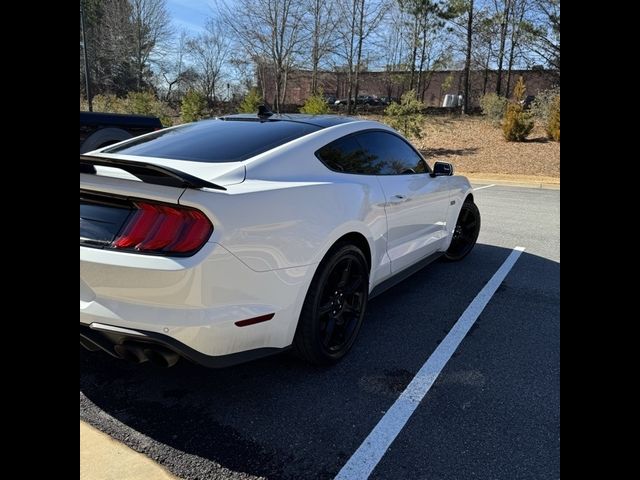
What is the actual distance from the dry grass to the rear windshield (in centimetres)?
1644

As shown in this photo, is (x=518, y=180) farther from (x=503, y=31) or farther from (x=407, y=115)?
(x=503, y=31)

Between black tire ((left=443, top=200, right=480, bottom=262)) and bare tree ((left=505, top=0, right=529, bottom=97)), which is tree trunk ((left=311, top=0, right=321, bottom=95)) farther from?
black tire ((left=443, top=200, right=480, bottom=262))

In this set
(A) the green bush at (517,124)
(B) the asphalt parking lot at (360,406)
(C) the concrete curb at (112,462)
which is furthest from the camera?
(A) the green bush at (517,124)

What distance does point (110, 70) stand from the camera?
4138cm

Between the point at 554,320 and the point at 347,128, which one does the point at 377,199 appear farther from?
the point at 554,320

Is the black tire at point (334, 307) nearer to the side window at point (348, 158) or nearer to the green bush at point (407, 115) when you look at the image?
the side window at point (348, 158)

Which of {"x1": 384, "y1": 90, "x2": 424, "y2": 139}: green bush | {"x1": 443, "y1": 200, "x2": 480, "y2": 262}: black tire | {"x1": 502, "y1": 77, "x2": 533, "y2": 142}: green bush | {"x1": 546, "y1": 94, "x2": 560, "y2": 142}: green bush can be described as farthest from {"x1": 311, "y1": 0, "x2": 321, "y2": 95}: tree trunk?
{"x1": 443, "y1": 200, "x2": 480, "y2": 262}: black tire

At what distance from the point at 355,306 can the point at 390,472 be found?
122cm

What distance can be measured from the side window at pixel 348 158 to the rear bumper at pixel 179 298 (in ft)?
3.47

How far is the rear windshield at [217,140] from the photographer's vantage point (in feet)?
9.43

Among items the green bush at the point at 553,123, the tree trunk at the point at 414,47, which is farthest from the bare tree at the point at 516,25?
the green bush at the point at 553,123

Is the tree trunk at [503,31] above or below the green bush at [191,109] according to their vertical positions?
above
